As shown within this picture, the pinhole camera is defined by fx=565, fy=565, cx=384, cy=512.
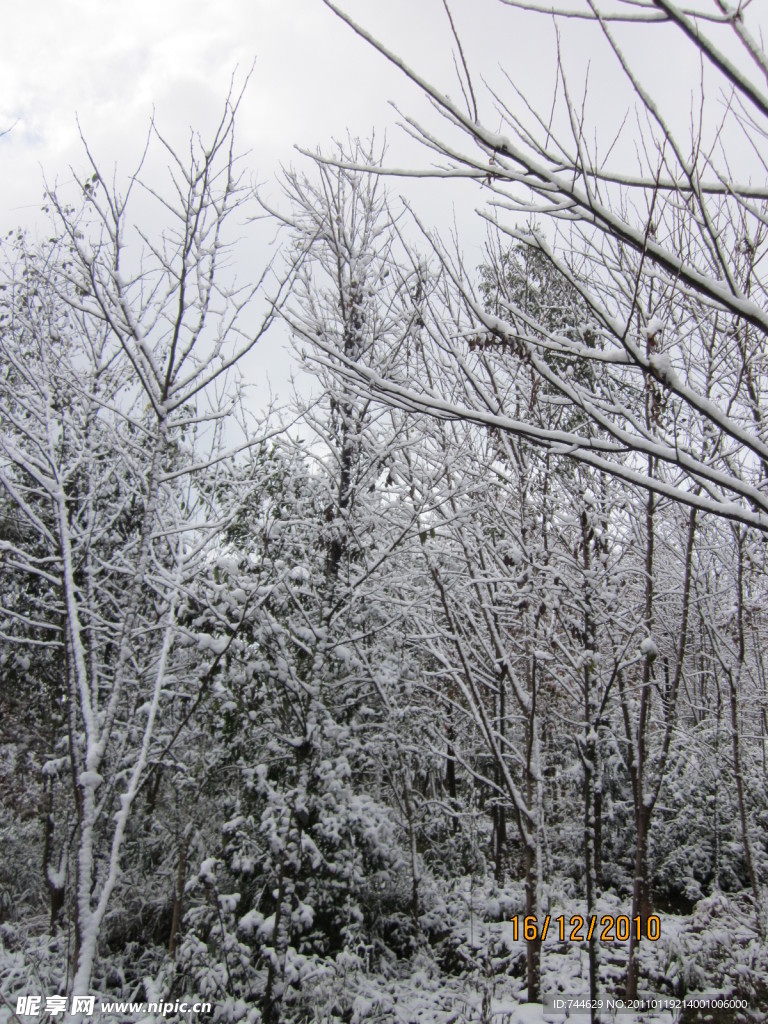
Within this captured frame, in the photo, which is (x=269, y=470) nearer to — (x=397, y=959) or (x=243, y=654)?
(x=243, y=654)

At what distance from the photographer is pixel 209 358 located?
3.12 m

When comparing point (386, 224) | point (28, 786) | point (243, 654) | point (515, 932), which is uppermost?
point (386, 224)

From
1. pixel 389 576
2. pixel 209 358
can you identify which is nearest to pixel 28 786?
pixel 389 576

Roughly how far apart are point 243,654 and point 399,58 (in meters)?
4.81

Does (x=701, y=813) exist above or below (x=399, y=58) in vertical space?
below

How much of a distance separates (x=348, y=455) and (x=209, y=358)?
3.29 metres

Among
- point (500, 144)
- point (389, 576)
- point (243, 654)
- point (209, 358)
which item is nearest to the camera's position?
point (500, 144)

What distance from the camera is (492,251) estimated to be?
420cm

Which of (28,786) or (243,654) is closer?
(243,654)

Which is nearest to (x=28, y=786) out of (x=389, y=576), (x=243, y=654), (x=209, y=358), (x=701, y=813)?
(x=243, y=654)

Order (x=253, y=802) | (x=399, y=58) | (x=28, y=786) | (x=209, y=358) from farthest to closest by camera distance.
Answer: (x=28, y=786), (x=253, y=802), (x=209, y=358), (x=399, y=58)

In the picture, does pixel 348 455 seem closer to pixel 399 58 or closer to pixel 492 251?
pixel 492 251

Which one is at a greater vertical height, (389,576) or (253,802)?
(389,576)

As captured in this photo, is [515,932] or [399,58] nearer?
[399,58]
